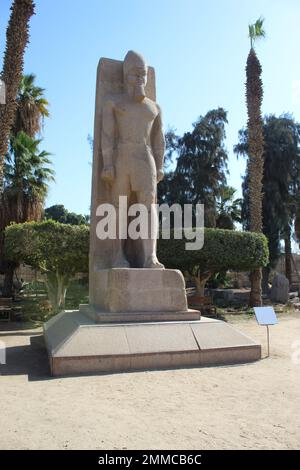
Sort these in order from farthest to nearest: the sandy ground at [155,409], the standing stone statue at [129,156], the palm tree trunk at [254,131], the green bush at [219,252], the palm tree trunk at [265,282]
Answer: the palm tree trunk at [265,282], the palm tree trunk at [254,131], the green bush at [219,252], the standing stone statue at [129,156], the sandy ground at [155,409]

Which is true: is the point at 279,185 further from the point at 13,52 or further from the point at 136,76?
the point at 136,76

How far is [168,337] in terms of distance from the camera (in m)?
4.92

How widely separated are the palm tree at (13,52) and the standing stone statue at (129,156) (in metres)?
6.29

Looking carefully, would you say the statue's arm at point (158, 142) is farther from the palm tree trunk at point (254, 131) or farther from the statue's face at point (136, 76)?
the palm tree trunk at point (254, 131)

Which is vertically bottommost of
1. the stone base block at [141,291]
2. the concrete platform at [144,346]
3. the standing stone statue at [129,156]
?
the concrete platform at [144,346]

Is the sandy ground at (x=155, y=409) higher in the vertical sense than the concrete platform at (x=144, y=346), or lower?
lower

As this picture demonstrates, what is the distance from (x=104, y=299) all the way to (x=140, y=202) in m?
1.51

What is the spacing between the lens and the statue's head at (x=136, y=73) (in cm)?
610

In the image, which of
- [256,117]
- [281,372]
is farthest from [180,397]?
[256,117]

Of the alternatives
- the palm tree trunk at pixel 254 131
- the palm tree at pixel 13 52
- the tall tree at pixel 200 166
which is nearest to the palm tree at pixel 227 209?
the tall tree at pixel 200 166

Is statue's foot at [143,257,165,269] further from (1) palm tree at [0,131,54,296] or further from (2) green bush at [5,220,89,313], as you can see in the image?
(1) palm tree at [0,131,54,296]

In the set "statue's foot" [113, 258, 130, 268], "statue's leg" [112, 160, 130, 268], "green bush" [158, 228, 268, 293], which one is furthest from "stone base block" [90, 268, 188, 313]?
"green bush" [158, 228, 268, 293]

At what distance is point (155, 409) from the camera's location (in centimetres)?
335
